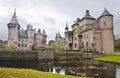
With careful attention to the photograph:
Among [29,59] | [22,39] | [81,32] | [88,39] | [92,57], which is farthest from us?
[22,39]

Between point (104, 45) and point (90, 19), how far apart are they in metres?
18.8

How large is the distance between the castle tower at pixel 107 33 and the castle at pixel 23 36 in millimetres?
41414

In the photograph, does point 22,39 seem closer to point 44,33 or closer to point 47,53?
point 44,33

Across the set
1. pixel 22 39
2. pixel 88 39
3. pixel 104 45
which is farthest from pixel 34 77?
pixel 22 39

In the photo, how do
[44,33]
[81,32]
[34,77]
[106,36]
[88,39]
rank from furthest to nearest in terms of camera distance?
[44,33], [81,32], [88,39], [106,36], [34,77]

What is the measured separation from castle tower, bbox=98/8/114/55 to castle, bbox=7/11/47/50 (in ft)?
136

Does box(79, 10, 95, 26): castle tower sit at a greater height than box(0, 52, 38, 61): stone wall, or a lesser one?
Result: greater

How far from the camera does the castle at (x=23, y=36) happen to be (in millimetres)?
104750

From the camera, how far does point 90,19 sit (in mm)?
90062

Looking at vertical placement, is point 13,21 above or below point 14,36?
above

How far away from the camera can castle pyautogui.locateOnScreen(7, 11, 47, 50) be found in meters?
105

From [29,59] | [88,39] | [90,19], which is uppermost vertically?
[90,19]

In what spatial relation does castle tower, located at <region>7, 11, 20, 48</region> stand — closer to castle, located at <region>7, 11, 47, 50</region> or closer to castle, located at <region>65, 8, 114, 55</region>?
castle, located at <region>7, 11, 47, 50</region>

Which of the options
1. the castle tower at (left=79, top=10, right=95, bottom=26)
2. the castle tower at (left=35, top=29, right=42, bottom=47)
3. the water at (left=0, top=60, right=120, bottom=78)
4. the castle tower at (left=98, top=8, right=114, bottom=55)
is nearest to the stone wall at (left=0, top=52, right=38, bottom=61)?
the water at (left=0, top=60, right=120, bottom=78)
